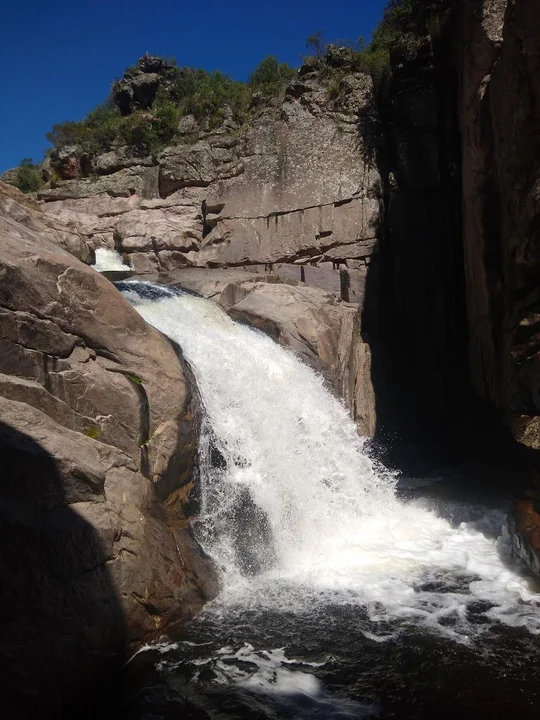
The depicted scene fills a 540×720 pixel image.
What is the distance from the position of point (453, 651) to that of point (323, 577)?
6.28 ft

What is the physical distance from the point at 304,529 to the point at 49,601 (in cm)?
401

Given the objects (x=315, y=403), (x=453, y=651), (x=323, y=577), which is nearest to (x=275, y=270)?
(x=315, y=403)

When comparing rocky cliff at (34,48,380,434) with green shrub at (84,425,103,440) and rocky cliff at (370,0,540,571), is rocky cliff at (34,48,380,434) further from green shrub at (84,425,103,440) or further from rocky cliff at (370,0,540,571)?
green shrub at (84,425,103,440)

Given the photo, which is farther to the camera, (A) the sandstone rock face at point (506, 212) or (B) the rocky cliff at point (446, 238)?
(B) the rocky cliff at point (446, 238)

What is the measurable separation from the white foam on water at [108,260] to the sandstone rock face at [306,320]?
2.53 metres

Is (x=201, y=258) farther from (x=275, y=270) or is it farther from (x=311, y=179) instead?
(x=311, y=179)

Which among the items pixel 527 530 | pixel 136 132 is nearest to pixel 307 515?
pixel 527 530

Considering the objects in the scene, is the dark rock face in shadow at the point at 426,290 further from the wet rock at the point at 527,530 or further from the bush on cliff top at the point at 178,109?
the wet rock at the point at 527,530

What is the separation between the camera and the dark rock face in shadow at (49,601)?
425 centimetres

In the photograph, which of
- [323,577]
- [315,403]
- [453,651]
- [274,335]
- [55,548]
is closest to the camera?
[55,548]

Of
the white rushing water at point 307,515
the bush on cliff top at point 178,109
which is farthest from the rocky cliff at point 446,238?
the bush on cliff top at point 178,109

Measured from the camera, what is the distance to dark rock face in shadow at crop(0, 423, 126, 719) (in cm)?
425

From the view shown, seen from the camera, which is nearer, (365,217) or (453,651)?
(453,651)

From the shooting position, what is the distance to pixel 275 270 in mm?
15438
